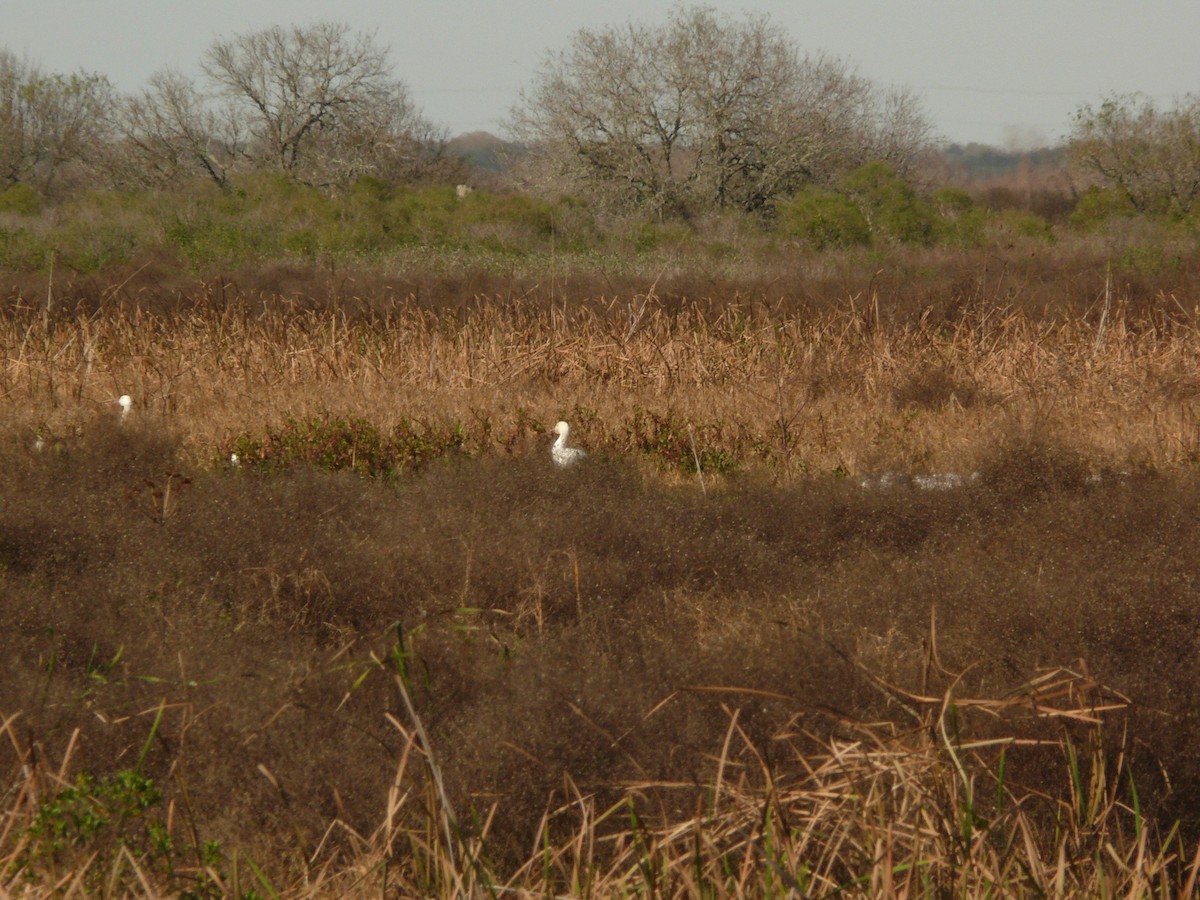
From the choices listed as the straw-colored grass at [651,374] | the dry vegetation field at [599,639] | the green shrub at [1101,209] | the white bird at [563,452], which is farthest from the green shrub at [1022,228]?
the white bird at [563,452]

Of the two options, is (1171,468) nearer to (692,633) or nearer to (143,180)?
(692,633)

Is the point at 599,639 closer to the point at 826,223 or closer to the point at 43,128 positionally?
the point at 826,223

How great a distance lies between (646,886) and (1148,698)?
62.3 inches

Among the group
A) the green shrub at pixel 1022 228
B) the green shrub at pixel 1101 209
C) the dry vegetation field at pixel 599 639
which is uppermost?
the green shrub at pixel 1101 209

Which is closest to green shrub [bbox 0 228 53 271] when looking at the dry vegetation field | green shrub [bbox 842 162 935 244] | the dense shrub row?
the dense shrub row

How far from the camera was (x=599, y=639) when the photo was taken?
385 centimetres

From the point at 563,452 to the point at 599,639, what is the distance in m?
2.68

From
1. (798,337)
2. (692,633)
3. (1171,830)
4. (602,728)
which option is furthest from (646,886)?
(798,337)

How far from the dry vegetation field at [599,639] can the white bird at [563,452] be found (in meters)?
0.26

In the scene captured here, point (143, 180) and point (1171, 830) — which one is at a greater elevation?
point (143, 180)

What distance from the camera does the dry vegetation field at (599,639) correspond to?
8.75ft

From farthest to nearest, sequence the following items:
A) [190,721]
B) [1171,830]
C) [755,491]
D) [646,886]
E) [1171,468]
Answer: [1171,468], [755,491], [190,721], [1171,830], [646,886]

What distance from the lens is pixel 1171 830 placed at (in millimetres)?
2697

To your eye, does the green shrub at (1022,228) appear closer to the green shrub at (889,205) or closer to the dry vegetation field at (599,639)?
the green shrub at (889,205)
